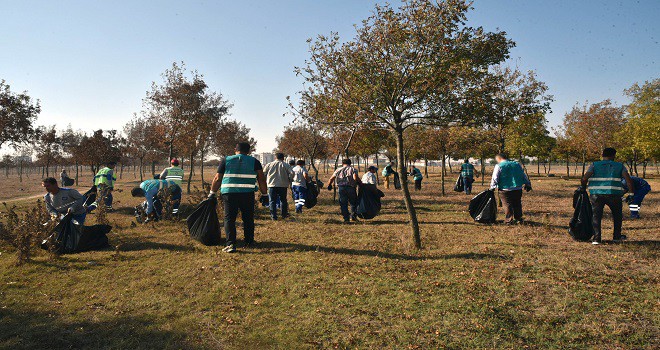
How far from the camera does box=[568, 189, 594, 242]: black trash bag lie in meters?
6.67

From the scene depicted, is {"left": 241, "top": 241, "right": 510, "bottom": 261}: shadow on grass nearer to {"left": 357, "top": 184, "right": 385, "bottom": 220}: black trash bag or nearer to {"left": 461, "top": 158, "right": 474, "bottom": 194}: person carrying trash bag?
{"left": 357, "top": 184, "right": 385, "bottom": 220}: black trash bag

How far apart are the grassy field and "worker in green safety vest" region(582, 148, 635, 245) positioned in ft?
1.46

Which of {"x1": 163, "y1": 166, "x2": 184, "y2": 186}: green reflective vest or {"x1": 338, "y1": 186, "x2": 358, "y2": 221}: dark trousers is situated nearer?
{"x1": 338, "y1": 186, "x2": 358, "y2": 221}: dark trousers

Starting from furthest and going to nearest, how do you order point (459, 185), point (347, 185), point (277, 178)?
1. point (459, 185)
2. point (277, 178)
3. point (347, 185)

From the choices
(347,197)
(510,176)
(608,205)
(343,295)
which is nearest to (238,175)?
(343,295)

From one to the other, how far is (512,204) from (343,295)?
6.19 metres

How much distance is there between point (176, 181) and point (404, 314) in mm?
8337

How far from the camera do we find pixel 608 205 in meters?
6.61

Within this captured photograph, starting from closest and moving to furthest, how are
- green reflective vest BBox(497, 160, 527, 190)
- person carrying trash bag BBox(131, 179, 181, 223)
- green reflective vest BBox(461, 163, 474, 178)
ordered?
green reflective vest BBox(497, 160, 527, 190) → person carrying trash bag BBox(131, 179, 181, 223) → green reflective vest BBox(461, 163, 474, 178)

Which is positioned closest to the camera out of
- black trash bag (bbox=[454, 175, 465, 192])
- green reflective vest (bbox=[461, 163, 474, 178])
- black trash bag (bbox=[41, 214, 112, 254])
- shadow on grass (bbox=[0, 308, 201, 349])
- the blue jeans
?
shadow on grass (bbox=[0, 308, 201, 349])

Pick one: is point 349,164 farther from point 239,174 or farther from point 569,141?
point 569,141

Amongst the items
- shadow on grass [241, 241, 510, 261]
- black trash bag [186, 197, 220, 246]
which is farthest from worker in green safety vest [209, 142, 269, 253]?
shadow on grass [241, 241, 510, 261]

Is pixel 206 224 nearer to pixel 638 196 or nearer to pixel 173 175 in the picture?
pixel 173 175

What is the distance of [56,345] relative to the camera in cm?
334
